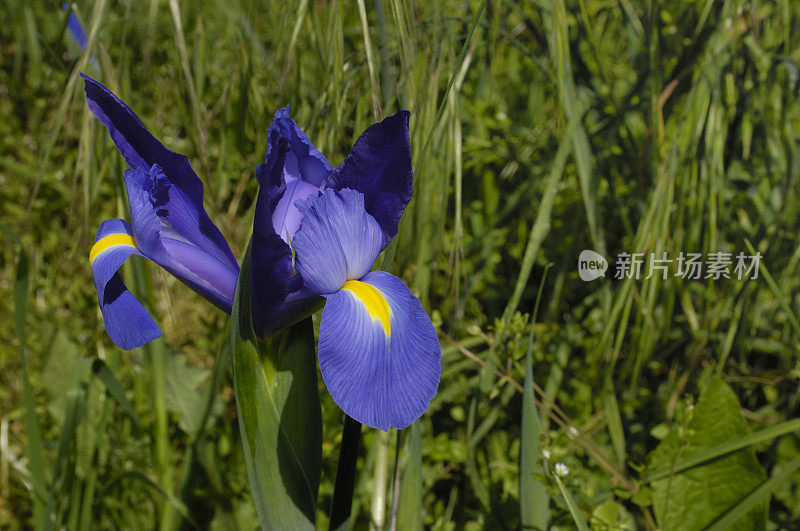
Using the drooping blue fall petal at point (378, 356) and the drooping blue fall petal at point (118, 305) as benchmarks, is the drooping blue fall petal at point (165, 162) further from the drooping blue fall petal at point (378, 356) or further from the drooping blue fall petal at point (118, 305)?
the drooping blue fall petal at point (378, 356)

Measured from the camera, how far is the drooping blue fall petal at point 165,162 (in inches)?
28.0

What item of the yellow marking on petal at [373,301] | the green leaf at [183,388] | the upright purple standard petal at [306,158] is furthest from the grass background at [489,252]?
the yellow marking on petal at [373,301]

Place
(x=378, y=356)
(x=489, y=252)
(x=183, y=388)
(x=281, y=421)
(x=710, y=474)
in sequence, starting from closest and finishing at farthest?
1. (x=378, y=356)
2. (x=281, y=421)
3. (x=710, y=474)
4. (x=183, y=388)
5. (x=489, y=252)

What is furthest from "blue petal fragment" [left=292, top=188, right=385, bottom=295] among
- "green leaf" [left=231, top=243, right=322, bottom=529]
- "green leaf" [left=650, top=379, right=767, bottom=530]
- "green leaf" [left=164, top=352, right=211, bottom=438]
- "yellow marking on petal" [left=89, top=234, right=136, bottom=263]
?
"green leaf" [left=164, top=352, right=211, bottom=438]

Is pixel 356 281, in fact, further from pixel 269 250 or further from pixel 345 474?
pixel 345 474

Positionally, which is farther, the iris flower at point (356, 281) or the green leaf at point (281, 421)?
the green leaf at point (281, 421)

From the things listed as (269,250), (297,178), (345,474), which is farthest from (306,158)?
(345,474)

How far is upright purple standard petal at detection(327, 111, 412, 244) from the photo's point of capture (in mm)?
645

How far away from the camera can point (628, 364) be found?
4.44ft

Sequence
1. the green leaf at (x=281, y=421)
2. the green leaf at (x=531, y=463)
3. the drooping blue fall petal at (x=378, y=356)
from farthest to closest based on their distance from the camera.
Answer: the green leaf at (x=531, y=463) < the green leaf at (x=281, y=421) < the drooping blue fall petal at (x=378, y=356)

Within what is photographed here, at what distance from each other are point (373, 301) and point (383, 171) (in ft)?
0.47

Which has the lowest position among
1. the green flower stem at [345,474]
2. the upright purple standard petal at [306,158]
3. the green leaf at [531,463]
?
the green leaf at [531,463]

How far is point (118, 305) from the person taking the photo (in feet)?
2.29

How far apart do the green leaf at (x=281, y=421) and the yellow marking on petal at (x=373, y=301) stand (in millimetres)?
109
